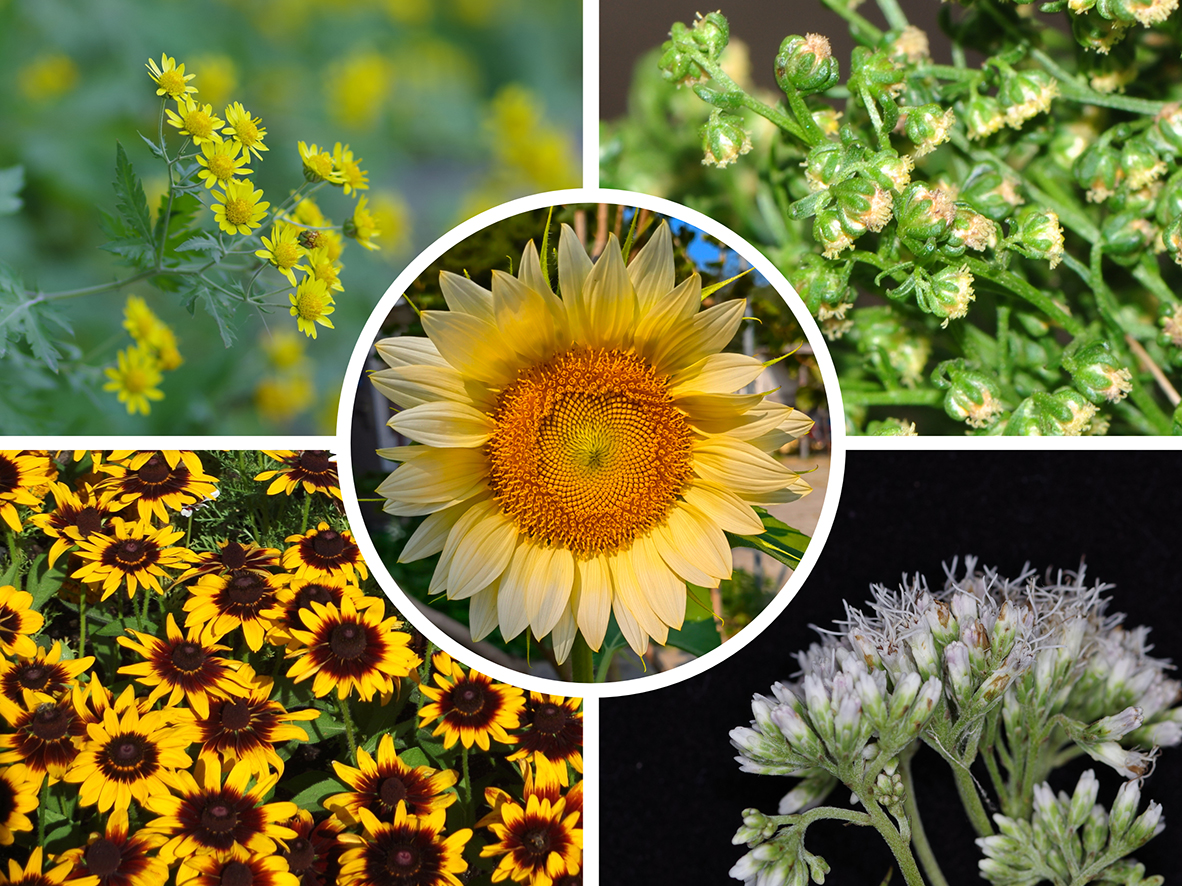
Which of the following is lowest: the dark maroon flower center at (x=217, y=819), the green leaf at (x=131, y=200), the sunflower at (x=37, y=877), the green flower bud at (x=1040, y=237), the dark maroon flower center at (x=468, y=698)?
the sunflower at (x=37, y=877)

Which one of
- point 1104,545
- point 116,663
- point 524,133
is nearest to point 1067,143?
point 1104,545

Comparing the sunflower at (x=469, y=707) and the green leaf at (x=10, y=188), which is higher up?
the green leaf at (x=10, y=188)

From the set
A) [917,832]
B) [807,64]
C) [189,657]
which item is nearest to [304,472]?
[189,657]

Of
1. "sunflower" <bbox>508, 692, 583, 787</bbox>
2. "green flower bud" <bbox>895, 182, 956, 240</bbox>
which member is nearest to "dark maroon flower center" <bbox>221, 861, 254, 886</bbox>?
"sunflower" <bbox>508, 692, 583, 787</bbox>

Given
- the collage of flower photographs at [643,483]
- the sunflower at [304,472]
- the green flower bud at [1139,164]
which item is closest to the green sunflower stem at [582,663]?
the collage of flower photographs at [643,483]

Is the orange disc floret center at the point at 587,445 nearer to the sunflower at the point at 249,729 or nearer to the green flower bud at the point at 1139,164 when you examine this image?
the sunflower at the point at 249,729

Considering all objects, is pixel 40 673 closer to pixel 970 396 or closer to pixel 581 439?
pixel 581 439

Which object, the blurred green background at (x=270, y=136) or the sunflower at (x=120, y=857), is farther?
the blurred green background at (x=270, y=136)
